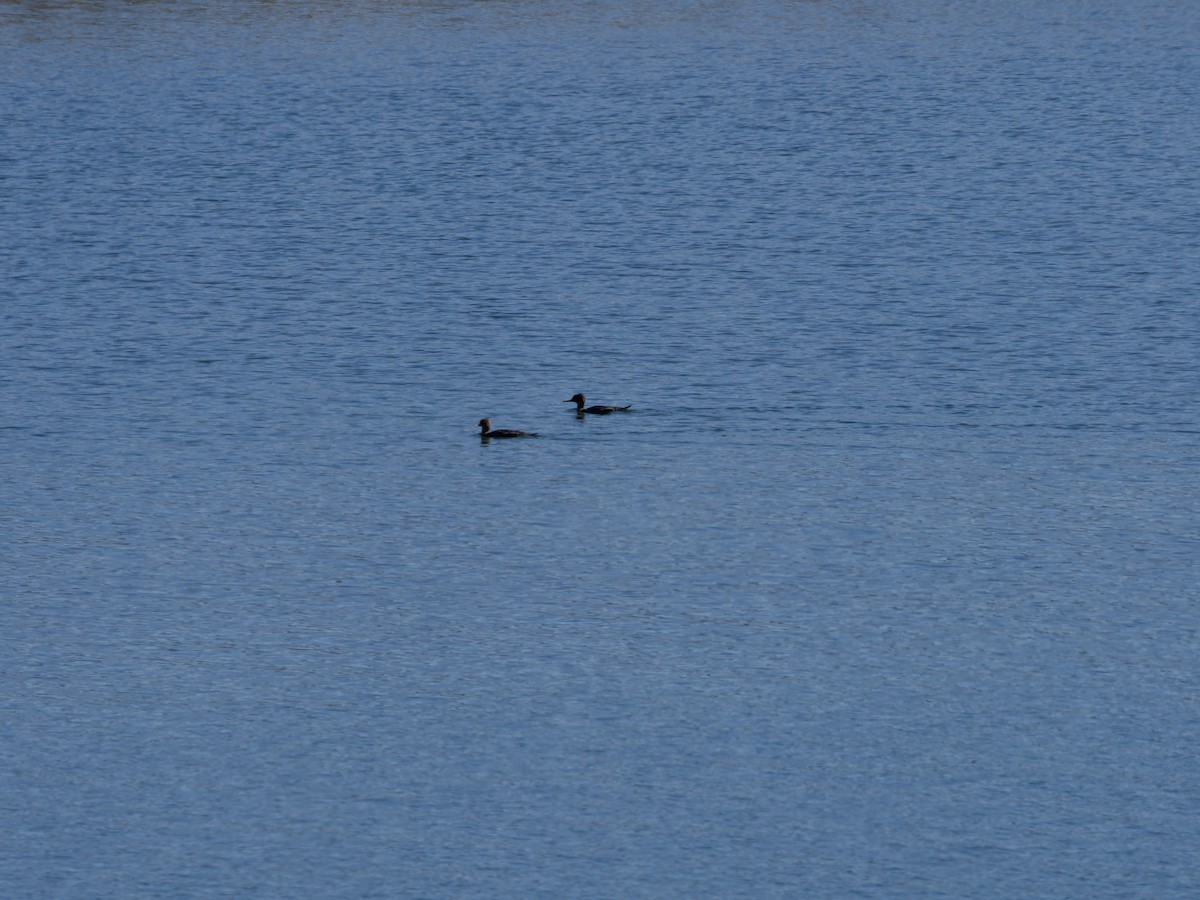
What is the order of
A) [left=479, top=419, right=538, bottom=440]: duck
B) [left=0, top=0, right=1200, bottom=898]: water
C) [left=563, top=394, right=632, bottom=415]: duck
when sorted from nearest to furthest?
[left=0, top=0, right=1200, bottom=898]: water < [left=479, top=419, right=538, bottom=440]: duck < [left=563, top=394, right=632, bottom=415]: duck

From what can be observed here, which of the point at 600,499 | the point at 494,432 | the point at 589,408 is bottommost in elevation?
the point at 600,499

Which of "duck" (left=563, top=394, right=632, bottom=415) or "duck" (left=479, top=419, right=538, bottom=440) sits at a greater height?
"duck" (left=563, top=394, right=632, bottom=415)

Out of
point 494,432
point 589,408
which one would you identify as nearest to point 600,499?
point 494,432

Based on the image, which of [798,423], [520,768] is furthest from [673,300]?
[520,768]

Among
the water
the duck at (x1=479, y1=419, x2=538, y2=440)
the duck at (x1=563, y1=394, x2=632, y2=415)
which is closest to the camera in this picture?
the water

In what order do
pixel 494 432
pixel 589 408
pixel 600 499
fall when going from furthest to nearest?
pixel 589 408, pixel 494 432, pixel 600 499

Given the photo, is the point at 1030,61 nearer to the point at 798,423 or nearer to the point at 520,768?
the point at 798,423

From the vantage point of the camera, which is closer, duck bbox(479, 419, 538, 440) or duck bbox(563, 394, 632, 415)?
duck bbox(479, 419, 538, 440)

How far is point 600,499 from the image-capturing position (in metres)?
31.4

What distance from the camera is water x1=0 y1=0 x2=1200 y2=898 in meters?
21.4

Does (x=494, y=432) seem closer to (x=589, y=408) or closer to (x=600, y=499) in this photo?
(x=589, y=408)

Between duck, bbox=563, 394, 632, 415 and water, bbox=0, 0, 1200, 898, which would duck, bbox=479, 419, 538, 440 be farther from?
duck, bbox=563, 394, 632, 415

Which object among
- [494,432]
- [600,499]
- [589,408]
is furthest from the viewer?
[589,408]

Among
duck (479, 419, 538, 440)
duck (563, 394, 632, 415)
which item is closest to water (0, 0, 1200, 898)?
duck (563, 394, 632, 415)
